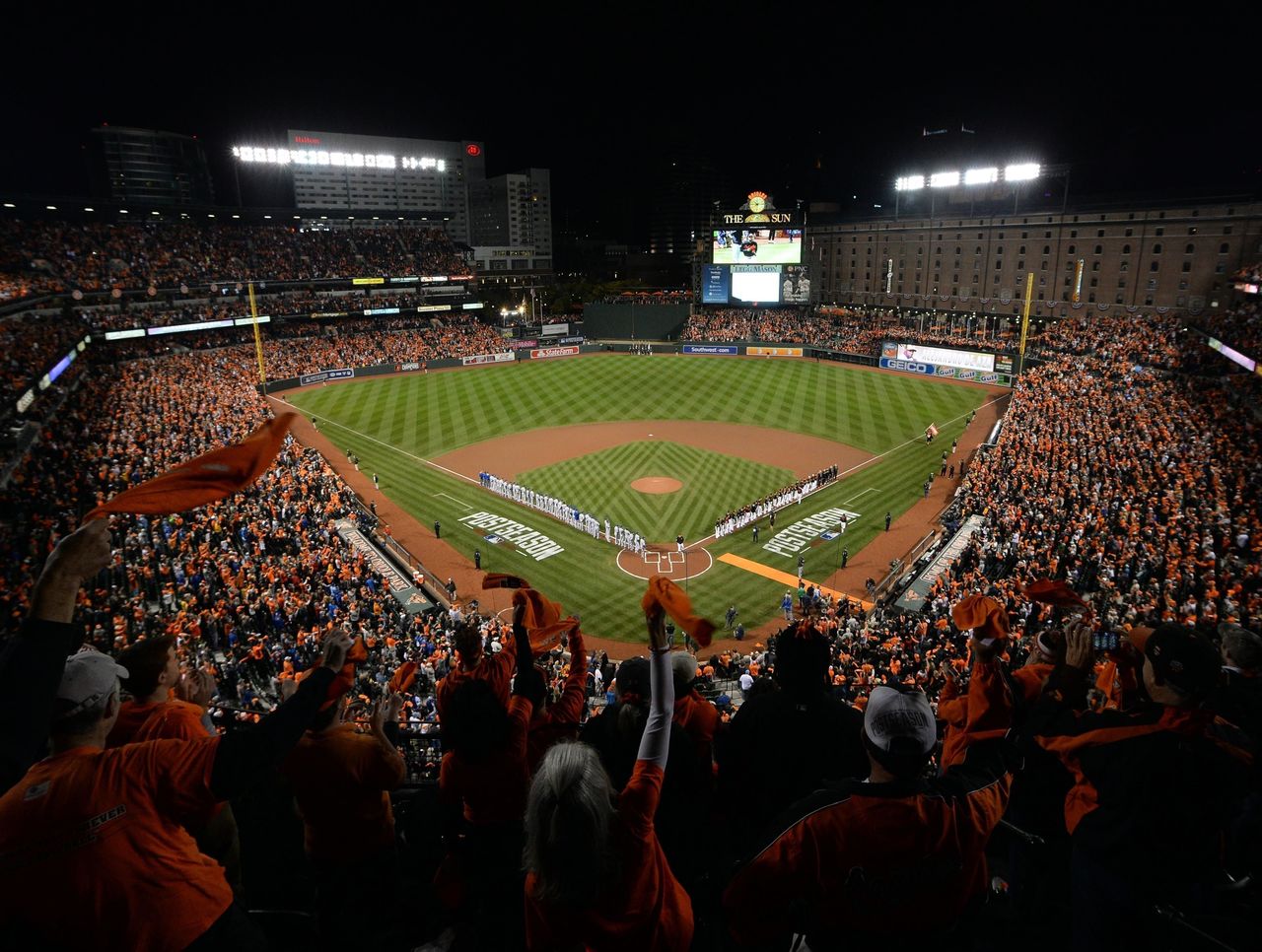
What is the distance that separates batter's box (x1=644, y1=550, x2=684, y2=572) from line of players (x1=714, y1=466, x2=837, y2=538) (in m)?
2.56

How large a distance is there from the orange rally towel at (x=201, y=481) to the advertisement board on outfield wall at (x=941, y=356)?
200ft

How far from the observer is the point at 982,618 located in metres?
4.64

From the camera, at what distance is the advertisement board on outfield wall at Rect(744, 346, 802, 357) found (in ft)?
230

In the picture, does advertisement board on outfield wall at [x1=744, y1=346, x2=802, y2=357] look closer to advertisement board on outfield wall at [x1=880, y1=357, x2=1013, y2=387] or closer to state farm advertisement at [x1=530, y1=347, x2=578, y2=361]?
advertisement board on outfield wall at [x1=880, y1=357, x2=1013, y2=387]

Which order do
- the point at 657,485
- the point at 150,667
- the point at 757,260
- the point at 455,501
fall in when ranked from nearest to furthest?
the point at 150,667 → the point at 455,501 → the point at 657,485 → the point at 757,260

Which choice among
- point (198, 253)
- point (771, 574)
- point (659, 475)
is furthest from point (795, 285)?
point (198, 253)

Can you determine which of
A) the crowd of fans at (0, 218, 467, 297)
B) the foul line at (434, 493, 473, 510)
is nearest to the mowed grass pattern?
the foul line at (434, 493, 473, 510)

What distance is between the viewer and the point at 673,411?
50.2 meters

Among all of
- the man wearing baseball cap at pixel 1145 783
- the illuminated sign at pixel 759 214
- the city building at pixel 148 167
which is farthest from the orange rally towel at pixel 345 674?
the city building at pixel 148 167

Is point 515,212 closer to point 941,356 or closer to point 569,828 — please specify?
point 941,356

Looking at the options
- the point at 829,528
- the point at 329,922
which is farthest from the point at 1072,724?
the point at 829,528

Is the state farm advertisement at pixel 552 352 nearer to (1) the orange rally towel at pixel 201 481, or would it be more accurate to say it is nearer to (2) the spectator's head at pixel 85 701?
(1) the orange rally towel at pixel 201 481

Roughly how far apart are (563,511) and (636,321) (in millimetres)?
52390

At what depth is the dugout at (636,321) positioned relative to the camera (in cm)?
7919
